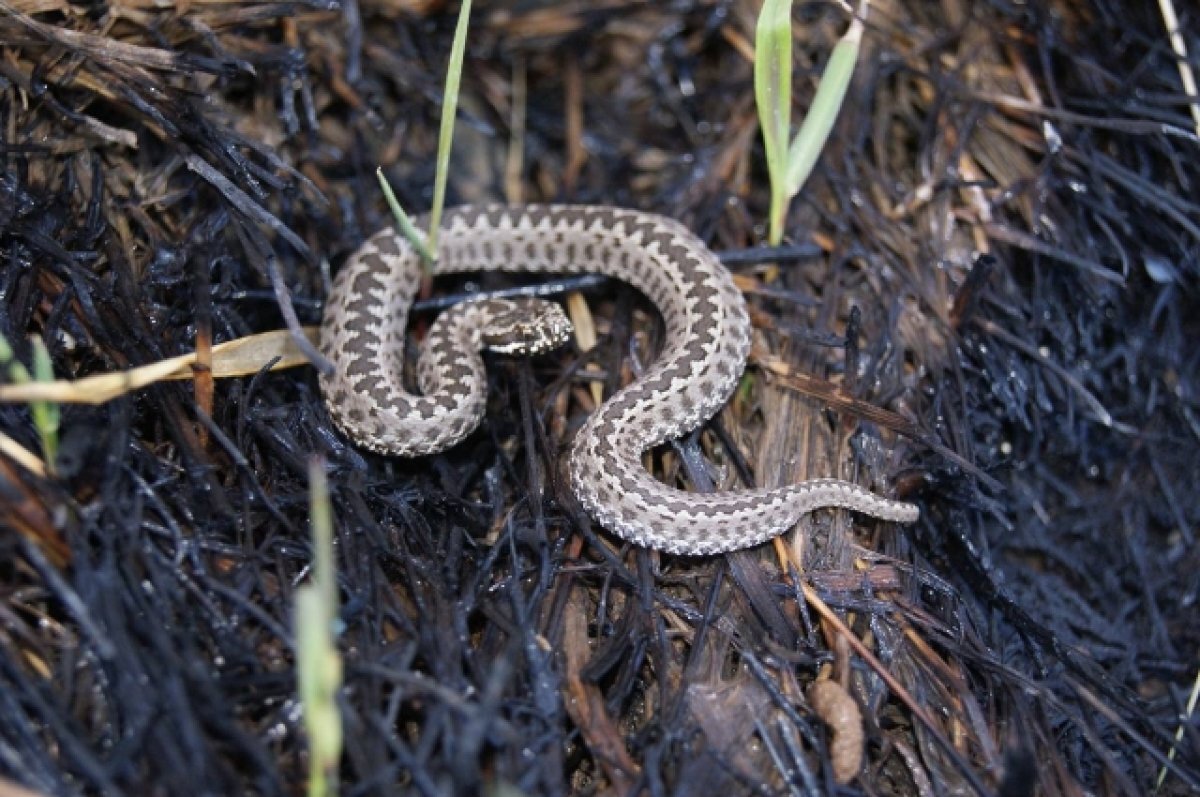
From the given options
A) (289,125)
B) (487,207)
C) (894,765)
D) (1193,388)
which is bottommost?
(894,765)

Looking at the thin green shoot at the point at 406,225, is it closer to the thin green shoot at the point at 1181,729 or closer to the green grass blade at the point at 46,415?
the green grass blade at the point at 46,415

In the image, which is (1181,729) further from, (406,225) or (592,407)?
(406,225)

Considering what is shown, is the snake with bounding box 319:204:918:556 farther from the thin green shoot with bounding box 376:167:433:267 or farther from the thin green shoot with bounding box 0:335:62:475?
the thin green shoot with bounding box 0:335:62:475

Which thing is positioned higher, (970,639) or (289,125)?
(289,125)

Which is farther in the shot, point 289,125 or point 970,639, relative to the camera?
point 289,125

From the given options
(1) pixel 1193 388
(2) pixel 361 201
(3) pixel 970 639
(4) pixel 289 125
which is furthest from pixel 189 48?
(1) pixel 1193 388

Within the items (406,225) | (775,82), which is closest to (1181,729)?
(775,82)

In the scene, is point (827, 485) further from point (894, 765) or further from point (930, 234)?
point (930, 234)
